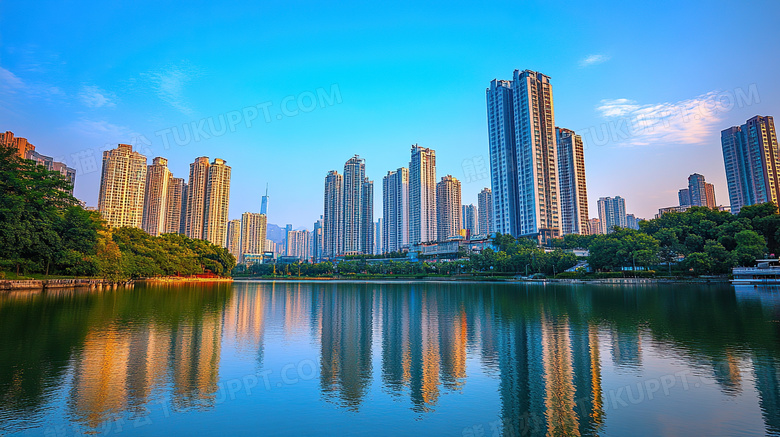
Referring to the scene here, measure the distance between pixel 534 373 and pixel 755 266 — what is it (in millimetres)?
76519

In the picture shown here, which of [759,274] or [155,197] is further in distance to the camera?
[155,197]

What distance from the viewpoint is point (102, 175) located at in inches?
5684

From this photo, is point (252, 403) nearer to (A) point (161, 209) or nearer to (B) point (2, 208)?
(B) point (2, 208)

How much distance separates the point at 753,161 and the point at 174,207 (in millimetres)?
216430

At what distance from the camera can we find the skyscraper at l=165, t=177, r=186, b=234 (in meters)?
182

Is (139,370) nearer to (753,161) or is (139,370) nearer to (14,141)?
(14,141)

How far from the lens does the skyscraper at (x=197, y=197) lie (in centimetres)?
16916

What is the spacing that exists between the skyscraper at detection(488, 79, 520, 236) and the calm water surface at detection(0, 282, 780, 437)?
121 meters

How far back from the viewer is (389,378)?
46.3ft

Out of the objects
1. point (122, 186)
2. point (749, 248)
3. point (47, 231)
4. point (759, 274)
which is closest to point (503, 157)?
point (749, 248)

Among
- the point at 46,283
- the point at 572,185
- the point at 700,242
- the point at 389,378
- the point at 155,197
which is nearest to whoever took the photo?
the point at 389,378

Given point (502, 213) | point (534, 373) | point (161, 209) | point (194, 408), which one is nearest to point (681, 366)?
point (534, 373)

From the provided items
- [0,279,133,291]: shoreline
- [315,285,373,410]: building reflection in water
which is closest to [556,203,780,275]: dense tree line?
[315,285,373,410]: building reflection in water

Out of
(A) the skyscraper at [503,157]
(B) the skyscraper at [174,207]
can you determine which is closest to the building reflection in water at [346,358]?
(A) the skyscraper at [503,157]
